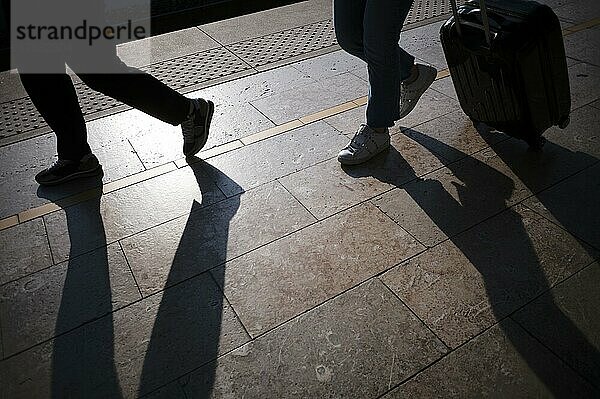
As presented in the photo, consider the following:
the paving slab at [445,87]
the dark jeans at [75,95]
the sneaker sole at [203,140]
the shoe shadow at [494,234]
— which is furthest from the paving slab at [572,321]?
the dark jeans at [75,95]

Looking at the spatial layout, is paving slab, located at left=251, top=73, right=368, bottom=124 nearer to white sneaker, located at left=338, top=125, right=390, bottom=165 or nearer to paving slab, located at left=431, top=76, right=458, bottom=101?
paving slab, located at left=431, top=76, right=458, bottom=101

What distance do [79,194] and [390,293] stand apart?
1.64m

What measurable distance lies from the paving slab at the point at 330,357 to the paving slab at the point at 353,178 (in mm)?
632

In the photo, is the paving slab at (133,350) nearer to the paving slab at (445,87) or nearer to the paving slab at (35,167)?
the paving slab at (35,167)

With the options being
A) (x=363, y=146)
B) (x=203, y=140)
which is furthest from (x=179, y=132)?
(x=363, y=146)

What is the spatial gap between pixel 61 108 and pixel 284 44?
6.84ft

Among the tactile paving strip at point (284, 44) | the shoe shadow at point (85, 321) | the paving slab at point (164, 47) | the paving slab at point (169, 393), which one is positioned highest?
the tactile paving strip at point (284, 44)

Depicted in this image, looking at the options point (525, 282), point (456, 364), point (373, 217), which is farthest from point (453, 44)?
point (456, 364)

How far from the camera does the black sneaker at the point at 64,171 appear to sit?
2.73 meters

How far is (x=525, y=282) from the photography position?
205 centimetres

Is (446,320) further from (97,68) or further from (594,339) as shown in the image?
(97,68)

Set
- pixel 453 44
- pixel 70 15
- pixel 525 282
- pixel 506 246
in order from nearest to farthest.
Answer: pixel 525 282
pixel 506 246
pixel 70 15
pixel 453 44

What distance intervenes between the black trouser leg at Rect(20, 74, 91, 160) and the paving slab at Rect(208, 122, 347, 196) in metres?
0.68

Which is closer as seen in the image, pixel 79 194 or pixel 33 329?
pixel 33 329
